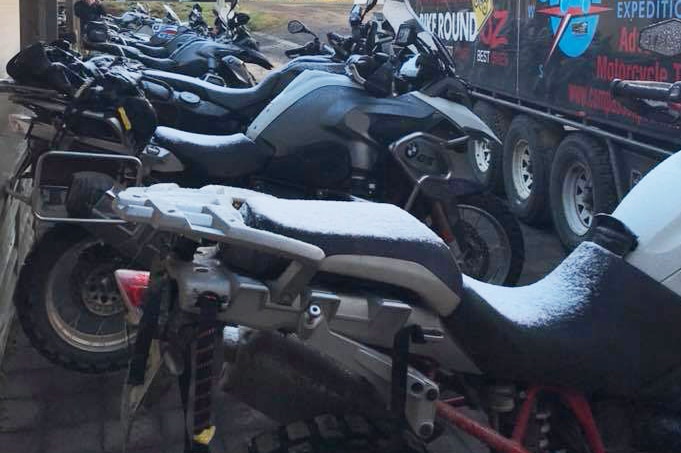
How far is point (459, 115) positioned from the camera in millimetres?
5039

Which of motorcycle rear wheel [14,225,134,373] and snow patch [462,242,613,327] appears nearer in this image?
snow patch [462,242,613,327]

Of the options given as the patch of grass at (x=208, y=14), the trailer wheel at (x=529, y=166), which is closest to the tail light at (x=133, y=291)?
the trailer wheel at (x=529, y=166)

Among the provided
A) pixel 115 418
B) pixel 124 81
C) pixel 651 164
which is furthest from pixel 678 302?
pixel 651 164

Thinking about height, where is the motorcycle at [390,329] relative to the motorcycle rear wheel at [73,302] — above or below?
above

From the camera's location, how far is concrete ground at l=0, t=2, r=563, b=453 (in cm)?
364

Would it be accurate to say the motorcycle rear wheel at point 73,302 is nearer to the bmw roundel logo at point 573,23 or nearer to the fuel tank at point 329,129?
the fuel tank at point 329,129

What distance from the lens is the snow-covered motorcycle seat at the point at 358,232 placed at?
2.09 metres

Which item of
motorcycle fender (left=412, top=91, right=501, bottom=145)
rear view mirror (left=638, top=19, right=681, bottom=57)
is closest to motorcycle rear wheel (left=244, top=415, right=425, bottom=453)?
motorcycle fender (left=412, top=91, right=501, bottom=145)

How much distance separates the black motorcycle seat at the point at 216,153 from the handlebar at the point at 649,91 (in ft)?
6.84

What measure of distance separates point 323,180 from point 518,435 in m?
2.69

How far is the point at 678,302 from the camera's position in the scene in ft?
8.09

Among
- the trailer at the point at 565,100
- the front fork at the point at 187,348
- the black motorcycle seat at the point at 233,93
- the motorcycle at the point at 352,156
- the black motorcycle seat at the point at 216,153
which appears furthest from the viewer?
the black motorcycle seat at the point at 233,93

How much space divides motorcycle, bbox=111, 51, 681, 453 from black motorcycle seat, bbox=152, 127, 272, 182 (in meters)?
2.06

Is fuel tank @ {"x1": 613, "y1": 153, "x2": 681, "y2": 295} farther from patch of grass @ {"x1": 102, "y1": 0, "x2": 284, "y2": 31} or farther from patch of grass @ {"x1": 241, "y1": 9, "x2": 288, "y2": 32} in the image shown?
patch of grass @ {"x1": 241, "y1": 9, "x2": 288, "y2": 32}
